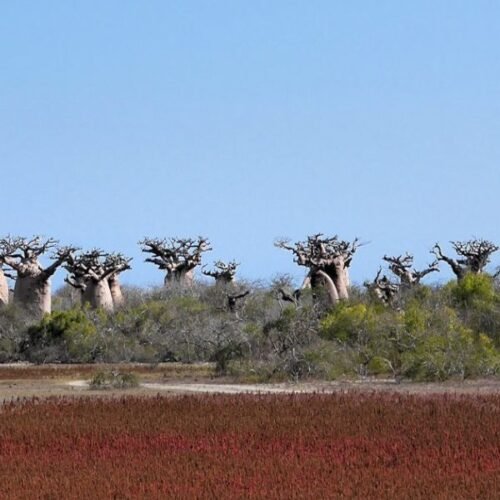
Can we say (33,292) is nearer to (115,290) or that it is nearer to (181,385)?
(115,290)

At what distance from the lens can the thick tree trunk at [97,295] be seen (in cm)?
7512

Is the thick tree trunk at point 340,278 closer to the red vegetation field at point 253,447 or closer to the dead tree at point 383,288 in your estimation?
the dead tree at point 383,288

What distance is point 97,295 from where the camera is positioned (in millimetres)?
75625

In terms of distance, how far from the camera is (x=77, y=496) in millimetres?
18578

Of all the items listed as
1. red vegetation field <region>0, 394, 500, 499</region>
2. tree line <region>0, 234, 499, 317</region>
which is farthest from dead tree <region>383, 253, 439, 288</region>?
red vegetation field <region>0, 394, 500, 499</region>

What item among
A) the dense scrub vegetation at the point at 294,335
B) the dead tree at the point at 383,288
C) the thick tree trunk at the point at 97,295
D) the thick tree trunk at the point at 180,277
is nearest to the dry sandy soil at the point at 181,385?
the dense scrub vegetation at the point at 294,335

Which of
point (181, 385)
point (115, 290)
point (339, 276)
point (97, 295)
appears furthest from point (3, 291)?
point (181, 385)

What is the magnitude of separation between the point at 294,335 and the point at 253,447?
24.3m

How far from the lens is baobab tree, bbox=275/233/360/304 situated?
212 ft

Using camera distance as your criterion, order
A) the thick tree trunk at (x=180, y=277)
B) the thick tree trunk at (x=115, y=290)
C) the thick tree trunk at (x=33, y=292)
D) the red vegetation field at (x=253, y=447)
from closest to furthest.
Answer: the red vegetation field at (x=253, y=447)
the thick tree trunk at (x=33, y=292)
the thick tree trunk at (x=115, y=290)
the thick tree trunk at (x=180, y=277)

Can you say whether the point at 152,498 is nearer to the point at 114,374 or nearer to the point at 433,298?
the point at 114,374

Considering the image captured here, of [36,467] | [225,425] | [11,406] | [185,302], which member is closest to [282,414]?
[225,425]

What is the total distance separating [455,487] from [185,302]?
50.0m

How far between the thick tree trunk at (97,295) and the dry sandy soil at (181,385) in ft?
78.4
